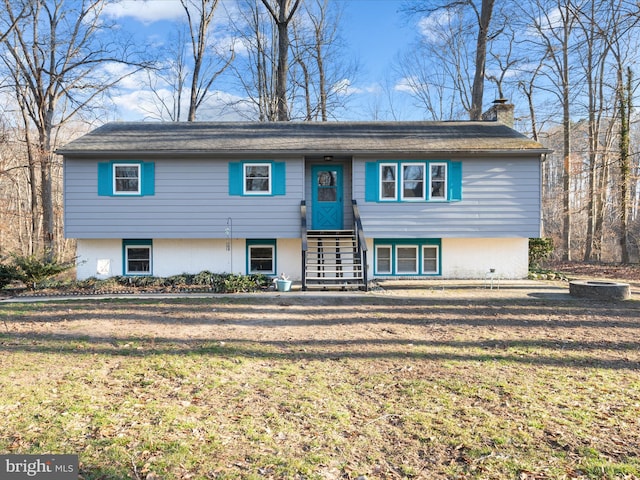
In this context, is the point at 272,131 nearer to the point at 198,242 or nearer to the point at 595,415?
the point at 198,242

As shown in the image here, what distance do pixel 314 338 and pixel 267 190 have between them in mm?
7016

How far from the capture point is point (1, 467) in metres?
2.96

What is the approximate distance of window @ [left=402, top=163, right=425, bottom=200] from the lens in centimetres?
1262

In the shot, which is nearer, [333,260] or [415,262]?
[333,260]

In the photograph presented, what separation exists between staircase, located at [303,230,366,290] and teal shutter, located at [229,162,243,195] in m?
2.62

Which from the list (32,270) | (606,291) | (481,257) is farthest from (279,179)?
(606,291)

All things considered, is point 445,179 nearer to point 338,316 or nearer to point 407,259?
point 407,259

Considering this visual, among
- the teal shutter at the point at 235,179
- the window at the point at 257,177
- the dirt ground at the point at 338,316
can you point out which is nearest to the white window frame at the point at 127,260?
the dirt ground at the point at 338,316

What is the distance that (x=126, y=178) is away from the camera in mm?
12516

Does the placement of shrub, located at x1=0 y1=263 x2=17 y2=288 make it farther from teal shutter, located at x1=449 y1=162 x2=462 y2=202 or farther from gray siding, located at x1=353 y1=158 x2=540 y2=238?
teal shutter, located at x1=449 y1=162 x2=462 y2=202

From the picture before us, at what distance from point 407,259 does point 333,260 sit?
283 centimetres

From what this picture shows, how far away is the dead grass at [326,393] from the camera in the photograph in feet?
10.2

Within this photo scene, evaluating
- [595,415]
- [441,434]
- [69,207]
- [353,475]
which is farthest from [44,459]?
[69,207]

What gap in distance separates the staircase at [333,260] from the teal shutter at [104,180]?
20.9ft
